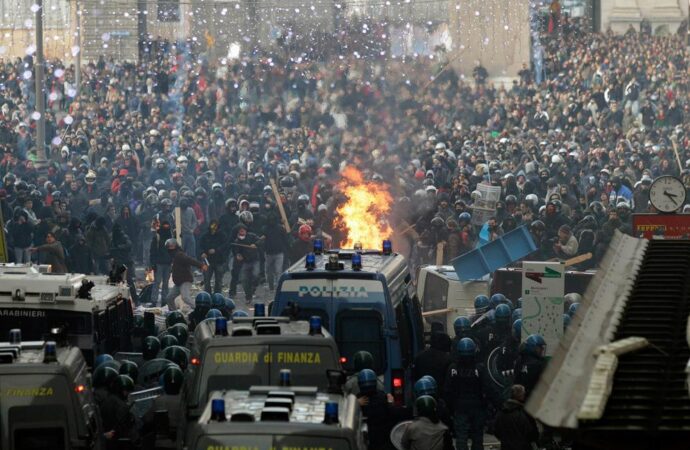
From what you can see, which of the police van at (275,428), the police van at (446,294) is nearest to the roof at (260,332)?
the police van at (275,428)

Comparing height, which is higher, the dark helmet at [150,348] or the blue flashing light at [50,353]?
the blue flashing light at [50,353]

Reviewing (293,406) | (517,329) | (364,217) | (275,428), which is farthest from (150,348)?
(364,217)

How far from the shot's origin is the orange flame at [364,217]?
26.8m

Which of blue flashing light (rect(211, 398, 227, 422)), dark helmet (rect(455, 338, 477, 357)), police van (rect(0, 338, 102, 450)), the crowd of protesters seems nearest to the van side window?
dark helmet (rect(455, 338, 477, 357))

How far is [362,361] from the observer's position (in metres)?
14.8

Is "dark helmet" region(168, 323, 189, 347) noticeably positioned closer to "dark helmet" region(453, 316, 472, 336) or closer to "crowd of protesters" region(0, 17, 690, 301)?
"dark helmet" region(453, 316, 472, 336)

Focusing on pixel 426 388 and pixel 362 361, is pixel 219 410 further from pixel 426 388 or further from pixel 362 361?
pixel 362 361

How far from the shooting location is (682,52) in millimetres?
50469

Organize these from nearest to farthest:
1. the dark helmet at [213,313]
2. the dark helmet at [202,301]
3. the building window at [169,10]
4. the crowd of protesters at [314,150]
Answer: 1. the dark helmet at [213,313]
2. the dark helmet at [202,301]
3. the crowd of protesters at [314,150]
4. the building window at [169,10]

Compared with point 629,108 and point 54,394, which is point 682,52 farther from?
point 54,394

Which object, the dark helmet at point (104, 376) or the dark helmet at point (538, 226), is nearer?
the dark helmet at point (104, 376)

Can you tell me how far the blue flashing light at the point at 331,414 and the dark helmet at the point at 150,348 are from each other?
6022 millimetres

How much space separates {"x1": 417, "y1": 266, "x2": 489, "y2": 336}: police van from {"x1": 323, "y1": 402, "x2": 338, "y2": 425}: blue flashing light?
10.8 m

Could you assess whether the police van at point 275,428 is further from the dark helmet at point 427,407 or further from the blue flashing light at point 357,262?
the blue flashing light at point 357,262
